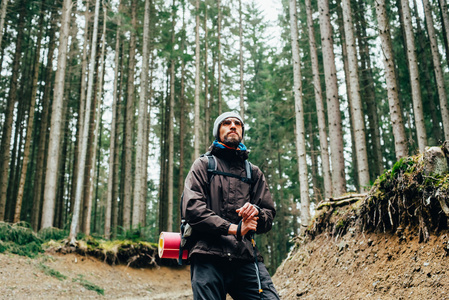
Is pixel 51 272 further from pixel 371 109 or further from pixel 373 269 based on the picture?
pixel 371 109

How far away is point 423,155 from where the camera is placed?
4.93 m

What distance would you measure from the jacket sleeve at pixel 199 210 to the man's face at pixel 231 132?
440mm

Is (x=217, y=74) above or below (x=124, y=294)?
above

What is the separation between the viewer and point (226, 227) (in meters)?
2.68

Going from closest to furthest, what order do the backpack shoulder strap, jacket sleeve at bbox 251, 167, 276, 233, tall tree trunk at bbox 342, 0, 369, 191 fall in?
jacket sleeve at bbox 251, 167, 276, 233, the backpack shoulder strap, tall tree trunk at bbox 342, 0, 369, 191

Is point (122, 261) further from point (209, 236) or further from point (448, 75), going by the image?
point (448, 75)

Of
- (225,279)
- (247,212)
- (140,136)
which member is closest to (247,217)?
(247,212)

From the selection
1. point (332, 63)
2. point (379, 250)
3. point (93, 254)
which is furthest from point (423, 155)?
point (93, 254)

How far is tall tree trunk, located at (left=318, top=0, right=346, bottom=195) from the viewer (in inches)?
433

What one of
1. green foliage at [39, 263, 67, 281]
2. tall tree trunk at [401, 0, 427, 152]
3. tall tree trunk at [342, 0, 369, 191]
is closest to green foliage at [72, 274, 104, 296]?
green foliage at [39, 263, 67, 281]

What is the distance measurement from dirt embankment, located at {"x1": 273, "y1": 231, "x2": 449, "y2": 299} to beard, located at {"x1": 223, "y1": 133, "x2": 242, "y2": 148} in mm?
2754

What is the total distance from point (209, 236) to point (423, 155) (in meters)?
3.70

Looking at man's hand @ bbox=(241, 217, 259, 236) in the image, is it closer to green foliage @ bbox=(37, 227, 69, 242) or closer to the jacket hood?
the jacket hood

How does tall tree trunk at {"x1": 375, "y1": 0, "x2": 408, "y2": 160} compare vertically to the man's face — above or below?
above
